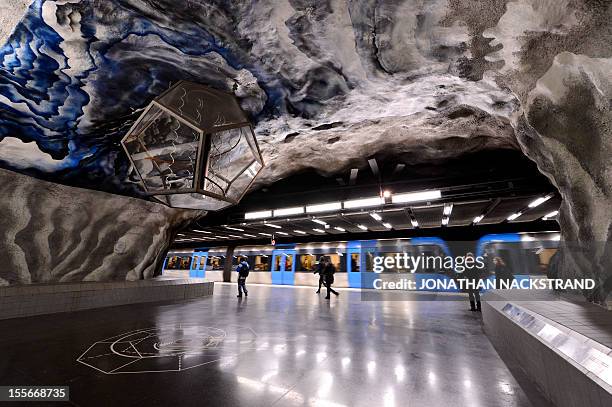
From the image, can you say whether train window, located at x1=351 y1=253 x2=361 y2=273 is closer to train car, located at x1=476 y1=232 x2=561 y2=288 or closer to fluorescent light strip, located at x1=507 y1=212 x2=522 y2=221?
train car, located at x1=476 y1=232 x2=561 y2=288

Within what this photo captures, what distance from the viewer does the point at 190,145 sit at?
9.57ft

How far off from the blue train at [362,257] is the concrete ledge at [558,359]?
21.4ft

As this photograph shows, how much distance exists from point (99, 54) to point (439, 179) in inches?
272

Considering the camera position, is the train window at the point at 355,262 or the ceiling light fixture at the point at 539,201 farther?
the train window at the point at 355,262

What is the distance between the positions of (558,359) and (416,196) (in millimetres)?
5475

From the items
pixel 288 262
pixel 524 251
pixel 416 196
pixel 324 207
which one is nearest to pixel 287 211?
pixel 324 207

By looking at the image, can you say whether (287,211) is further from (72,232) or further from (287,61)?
(287,61)

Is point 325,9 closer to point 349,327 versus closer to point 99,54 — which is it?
point 99,54

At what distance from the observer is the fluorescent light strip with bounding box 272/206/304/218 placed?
8.85 metres

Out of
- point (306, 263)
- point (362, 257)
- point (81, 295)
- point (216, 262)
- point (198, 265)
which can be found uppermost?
point (362, 257)

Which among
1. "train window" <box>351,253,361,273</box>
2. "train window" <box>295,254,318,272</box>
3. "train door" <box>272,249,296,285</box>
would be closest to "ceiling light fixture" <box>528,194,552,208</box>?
Answer: "train window" <box>351,253,361,273</box>

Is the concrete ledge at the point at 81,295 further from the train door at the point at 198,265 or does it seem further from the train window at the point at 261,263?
the train door at the point at 198,265

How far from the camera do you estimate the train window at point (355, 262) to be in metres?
14.3

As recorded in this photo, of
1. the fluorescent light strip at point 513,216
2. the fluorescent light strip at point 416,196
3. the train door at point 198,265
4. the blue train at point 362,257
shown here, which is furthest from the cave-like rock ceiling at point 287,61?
the train door at point 198,265
